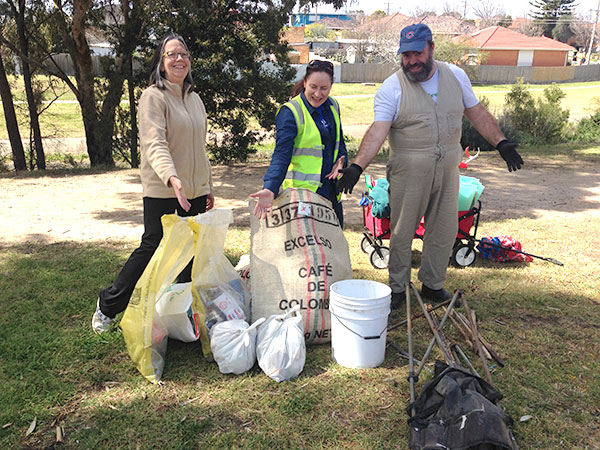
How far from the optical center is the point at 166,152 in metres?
2.96

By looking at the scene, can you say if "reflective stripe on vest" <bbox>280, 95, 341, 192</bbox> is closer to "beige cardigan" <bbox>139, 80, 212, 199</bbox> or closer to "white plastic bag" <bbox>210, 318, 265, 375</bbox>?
"beige cardigan" <bbox>139, 80, 212, 199</bbox>

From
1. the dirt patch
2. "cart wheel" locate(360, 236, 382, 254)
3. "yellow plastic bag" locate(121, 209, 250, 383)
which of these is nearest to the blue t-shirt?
"yellow plastic bag" locate(121, 209, 250, 383)

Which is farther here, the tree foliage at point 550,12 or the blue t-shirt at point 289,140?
the tree foliage at point 550,12

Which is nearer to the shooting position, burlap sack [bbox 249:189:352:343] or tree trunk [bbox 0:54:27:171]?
burlap sack [bbox 249:189:352:343]

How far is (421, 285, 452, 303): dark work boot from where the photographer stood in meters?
3.95

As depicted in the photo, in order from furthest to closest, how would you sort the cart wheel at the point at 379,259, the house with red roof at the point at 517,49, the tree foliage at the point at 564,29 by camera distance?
the tree foliage at the point at 564,29 → the house with red roof at the point at 517,49 → the cart wheel at the point at 379,259

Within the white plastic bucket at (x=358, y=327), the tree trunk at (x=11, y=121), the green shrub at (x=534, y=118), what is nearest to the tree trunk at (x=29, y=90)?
the tree trunk at (x=11, y=121)

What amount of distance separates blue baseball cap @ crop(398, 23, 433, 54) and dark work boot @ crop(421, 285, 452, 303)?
1736mm

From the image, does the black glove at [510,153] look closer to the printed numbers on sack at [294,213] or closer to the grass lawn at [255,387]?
the grass lawn at [255,387]

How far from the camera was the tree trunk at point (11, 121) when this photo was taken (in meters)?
9.89

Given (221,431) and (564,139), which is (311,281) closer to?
(221,431)

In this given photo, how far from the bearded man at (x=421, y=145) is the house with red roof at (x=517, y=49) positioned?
159 ft

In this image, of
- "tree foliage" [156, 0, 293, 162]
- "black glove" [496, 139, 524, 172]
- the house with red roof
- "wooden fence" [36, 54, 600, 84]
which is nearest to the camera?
"black glove" [496, 139, 524, 172]

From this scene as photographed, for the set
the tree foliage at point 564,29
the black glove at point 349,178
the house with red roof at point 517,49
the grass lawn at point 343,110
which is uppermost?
the tree foliage at point 564,29
